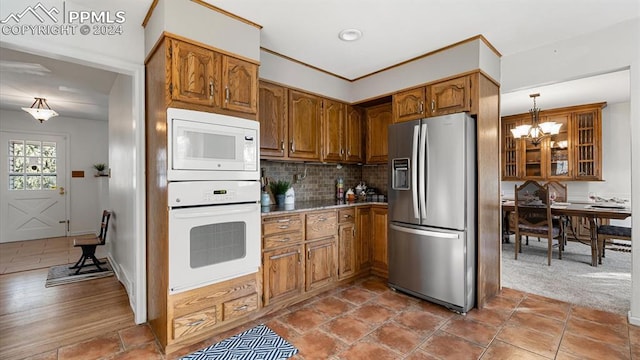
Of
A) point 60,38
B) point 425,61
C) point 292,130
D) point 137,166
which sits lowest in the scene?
point 137,166

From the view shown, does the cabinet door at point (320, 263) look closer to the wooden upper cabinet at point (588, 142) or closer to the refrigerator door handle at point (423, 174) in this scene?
the refrigerator door handle at point (423, 174)

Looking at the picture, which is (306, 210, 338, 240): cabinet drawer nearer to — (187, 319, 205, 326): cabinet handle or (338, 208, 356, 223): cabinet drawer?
(338, 208, 356, 223): cabinet drawer

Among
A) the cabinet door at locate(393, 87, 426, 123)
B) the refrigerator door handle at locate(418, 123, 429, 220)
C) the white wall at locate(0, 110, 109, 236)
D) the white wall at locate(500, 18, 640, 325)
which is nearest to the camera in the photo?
the white wall at locate(500, 18, 640, 325)

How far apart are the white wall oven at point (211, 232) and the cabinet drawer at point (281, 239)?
0.57ft

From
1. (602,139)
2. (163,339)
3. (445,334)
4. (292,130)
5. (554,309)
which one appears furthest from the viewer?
(602,139)

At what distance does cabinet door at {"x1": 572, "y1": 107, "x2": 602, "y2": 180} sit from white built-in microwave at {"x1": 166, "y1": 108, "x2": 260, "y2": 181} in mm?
6210

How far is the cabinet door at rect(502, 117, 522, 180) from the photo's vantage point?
20.4 feet

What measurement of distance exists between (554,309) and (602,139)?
444 cm

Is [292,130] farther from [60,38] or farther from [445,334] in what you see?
[445,334]

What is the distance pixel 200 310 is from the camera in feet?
6.97

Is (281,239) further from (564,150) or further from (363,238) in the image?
(564,150)

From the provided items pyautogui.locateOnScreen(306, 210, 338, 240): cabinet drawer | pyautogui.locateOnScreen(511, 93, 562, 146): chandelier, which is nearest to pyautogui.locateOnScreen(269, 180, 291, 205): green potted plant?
pyautogui.locateOnScreen(306, 210, 338, 240): cabinet drawer

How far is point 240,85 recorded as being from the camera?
233cm

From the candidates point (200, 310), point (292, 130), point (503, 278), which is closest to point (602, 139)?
point (503, 278)
